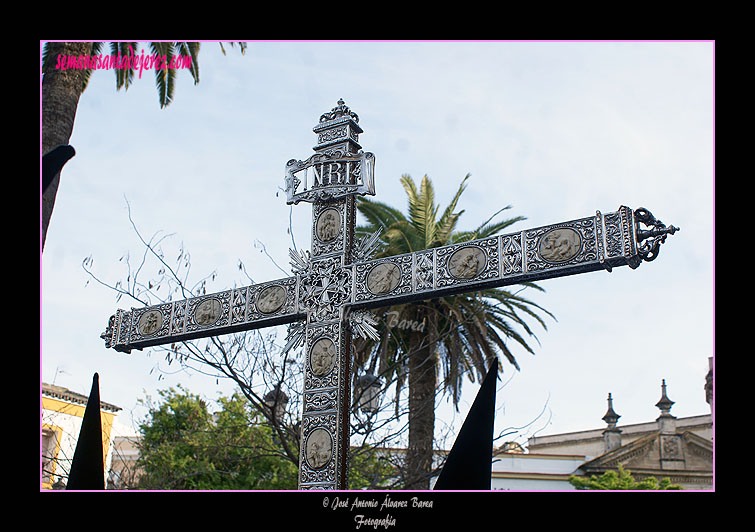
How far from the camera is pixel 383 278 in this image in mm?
7102

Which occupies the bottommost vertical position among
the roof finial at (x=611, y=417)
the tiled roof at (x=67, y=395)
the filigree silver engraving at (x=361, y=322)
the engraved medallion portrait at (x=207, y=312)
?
the roof finial at (x=611, y=417)

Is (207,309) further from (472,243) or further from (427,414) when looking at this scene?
(427,414)

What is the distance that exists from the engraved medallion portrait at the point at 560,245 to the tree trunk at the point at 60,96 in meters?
7.46

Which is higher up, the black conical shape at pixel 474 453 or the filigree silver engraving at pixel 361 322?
the filigree silver engraving at pixel 361 322

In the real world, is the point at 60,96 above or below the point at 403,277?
above

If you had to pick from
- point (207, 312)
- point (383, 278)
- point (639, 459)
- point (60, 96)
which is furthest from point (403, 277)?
point (639, 459)

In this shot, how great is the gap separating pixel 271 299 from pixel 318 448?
1.72 meters

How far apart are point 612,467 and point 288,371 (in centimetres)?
3021

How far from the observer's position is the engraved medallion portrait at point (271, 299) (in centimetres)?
757

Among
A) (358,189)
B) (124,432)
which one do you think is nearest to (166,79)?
(358,189)

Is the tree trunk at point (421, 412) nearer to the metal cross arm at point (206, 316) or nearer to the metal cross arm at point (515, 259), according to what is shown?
the metal cross arm at point (206, 316)

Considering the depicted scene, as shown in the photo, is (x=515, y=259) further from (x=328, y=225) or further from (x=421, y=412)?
(x=421, y=412)

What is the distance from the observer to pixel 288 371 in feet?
44.0

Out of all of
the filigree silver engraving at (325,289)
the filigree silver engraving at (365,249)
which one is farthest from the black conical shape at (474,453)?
the filigree silver engraving at (365,249)
